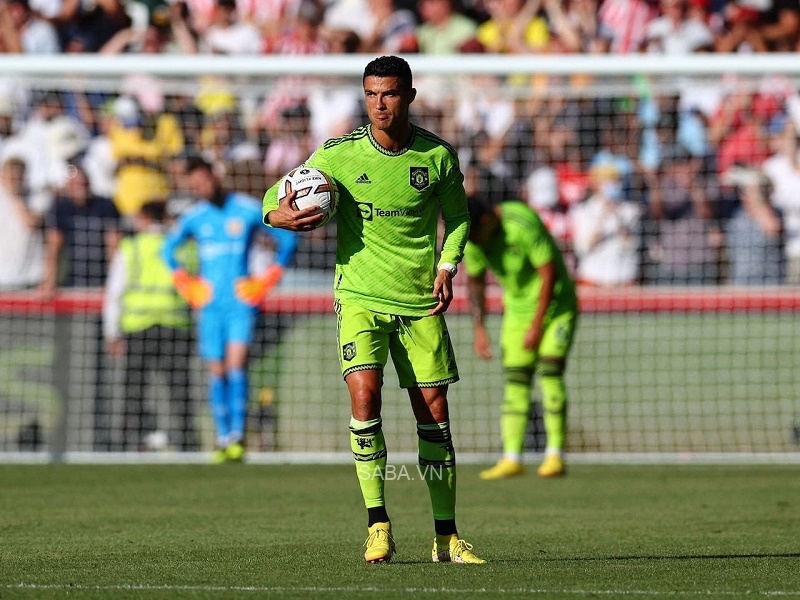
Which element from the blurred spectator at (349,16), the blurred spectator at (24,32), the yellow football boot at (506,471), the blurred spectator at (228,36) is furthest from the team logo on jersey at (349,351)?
the blurred spectator at (24,32)

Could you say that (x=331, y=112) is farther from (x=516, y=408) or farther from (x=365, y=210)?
(x=365, y=210)

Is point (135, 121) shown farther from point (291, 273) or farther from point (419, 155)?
point (419, 155)

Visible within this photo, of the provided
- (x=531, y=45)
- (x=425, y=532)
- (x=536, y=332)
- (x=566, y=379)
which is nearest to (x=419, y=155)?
(x=425, y=532)

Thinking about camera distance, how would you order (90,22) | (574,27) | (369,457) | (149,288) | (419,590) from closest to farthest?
(419,590) < (369,457) < (149,288) < (574,27) < (90,22)

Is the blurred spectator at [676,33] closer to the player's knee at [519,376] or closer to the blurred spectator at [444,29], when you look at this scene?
the blurred spectator at [444,29]

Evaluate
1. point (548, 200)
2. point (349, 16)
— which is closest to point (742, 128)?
point (548, 200)

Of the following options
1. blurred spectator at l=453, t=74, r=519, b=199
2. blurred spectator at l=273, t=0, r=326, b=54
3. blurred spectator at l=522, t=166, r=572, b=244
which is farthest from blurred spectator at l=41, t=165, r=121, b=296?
blurred spectator at l=522, t=166, r=572, b=244

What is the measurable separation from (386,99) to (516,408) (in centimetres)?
641

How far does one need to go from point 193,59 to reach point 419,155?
7536 millimetres

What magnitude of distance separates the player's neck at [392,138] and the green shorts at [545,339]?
233 inches

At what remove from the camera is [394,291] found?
6.96m

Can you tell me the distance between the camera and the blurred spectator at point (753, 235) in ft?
49.2

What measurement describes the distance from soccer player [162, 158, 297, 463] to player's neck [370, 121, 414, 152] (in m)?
7.40

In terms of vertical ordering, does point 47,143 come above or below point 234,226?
above
